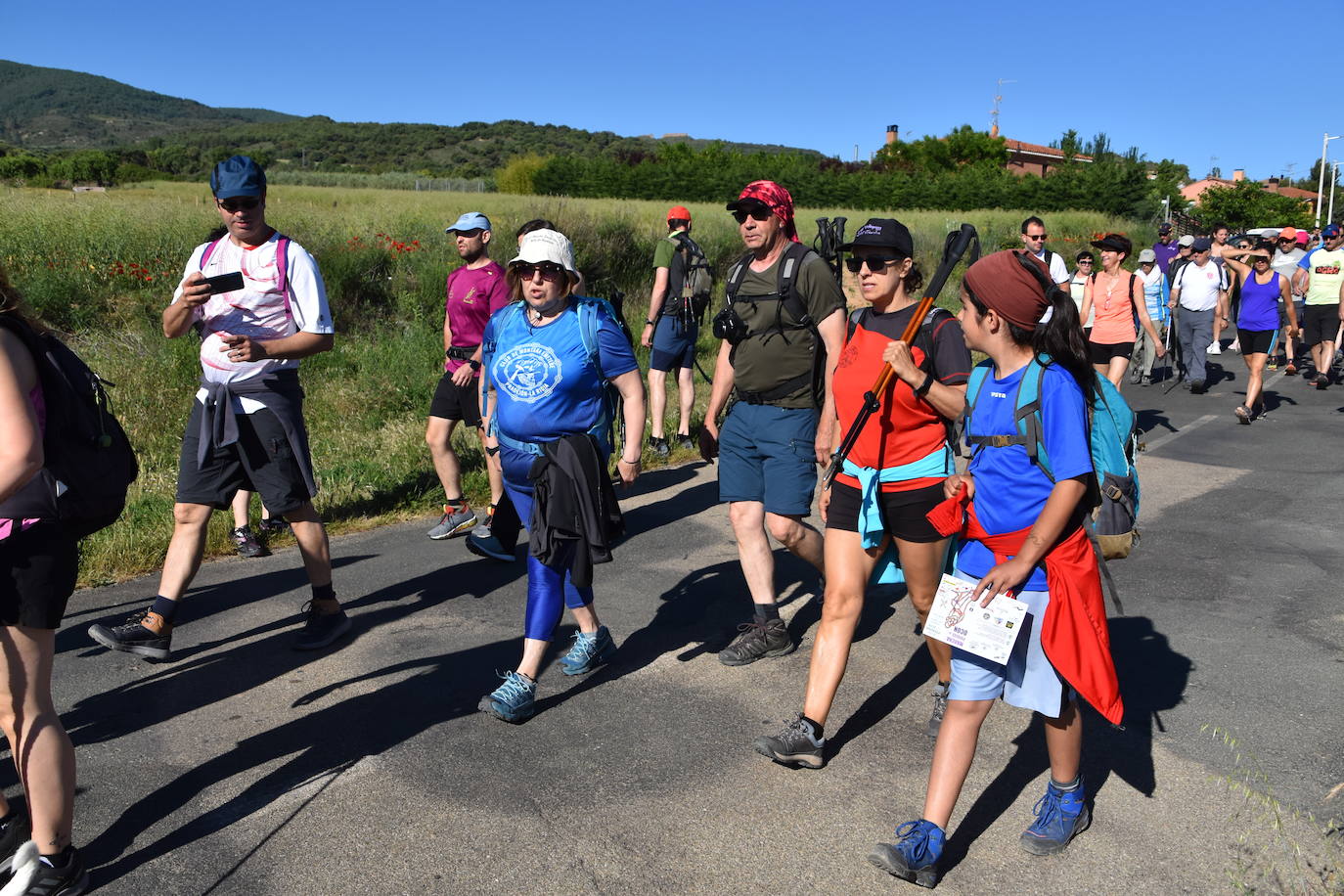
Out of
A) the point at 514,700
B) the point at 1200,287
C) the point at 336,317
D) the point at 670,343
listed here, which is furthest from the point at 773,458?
the point at 336,317

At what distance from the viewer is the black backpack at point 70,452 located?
2.79 m

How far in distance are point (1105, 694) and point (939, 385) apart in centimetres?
109

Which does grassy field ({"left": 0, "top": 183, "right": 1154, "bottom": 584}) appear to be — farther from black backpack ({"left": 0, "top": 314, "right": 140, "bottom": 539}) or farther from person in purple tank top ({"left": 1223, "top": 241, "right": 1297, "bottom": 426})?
person in purple tank top ({"left": 1223, "top": 241, "right": 1297, "bottom": 426})

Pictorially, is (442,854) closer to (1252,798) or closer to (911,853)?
(911,853)

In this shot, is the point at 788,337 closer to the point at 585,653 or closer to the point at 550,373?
the point at 550,373

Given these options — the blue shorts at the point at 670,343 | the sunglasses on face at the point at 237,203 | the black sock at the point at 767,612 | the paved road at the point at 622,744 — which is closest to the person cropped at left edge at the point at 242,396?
the sunglasses on face at the point at 237,203

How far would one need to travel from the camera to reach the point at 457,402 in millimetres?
6641

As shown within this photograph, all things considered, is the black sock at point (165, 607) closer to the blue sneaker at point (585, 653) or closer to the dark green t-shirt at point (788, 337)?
the blue sneaker at point (585, 653)

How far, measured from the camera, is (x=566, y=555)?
411cm

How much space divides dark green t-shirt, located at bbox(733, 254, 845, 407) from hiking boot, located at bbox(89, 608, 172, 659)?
104 inches

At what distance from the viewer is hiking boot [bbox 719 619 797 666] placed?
462 cm

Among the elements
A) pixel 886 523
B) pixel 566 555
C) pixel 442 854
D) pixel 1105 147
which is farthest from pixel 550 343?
pixel 1105 147

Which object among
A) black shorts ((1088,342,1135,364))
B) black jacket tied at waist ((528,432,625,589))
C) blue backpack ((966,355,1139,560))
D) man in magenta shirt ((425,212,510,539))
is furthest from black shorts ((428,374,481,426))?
black shorts ((1088,342,1135,364))

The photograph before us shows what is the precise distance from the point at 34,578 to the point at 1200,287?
12.5 metres
